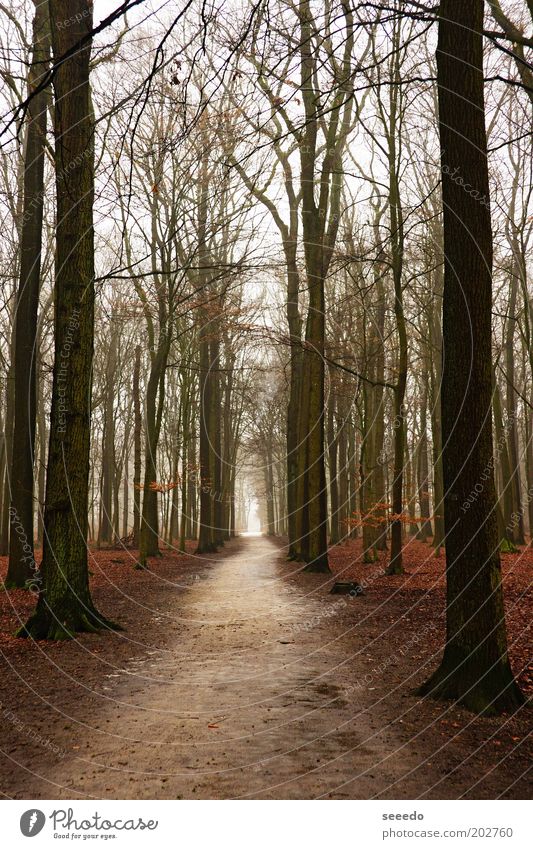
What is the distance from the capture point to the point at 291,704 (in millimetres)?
5863

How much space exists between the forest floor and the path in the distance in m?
0.02

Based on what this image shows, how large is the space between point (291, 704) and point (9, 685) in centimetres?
291

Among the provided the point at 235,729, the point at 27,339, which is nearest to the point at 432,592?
the point at 235,729

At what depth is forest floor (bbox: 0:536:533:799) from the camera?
411 centimetres

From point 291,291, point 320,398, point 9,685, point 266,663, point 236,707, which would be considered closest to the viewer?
point 236,707

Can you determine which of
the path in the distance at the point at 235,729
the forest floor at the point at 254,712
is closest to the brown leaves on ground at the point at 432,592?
the forest floor at the point at 254,712

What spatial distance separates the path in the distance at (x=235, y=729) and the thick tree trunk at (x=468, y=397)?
3.58 ft

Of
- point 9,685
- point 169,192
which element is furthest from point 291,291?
point 9,685

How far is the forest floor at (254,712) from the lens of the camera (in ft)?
13.5

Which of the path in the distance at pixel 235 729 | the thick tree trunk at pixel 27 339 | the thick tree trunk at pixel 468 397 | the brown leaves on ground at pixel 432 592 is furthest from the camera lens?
the thick tree trunk at pixel 27 339

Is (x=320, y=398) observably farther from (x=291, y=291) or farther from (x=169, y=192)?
(x=169, y=192)

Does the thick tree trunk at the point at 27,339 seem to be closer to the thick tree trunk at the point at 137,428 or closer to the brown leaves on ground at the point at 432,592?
the brown leaves on ground at the point at 432,592

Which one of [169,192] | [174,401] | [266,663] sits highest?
[169,192]

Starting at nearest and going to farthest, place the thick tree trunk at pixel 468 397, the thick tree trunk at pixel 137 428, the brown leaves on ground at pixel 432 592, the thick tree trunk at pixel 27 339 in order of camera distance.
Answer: the thick tree trunk at pixel 468 397 → the brown leaves on ground at pixel 432 592 → the thick tree trunk at pixel 27 339 → the thick tree trunk at pixel 137 428
